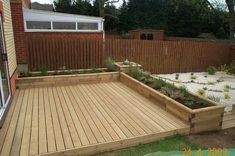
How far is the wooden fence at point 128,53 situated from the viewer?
24.7 feet

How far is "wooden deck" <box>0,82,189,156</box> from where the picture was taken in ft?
9.59

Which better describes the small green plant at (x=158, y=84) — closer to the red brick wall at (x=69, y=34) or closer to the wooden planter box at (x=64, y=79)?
the wooden planter box at (x=64, y=79)

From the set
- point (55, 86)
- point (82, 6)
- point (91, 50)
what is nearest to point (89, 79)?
point (55, 86)

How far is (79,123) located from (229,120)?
286 cm

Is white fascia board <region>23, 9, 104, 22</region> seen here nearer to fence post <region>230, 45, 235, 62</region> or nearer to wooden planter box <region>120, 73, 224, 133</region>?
wooden planter box <region>120, 73, 224, 133</region>

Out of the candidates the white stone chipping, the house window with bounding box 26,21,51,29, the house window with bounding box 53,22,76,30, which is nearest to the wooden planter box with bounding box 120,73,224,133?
the white stone chipping

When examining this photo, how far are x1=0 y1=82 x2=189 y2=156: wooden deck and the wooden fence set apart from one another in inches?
99.9

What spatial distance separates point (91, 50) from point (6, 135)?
210 inches

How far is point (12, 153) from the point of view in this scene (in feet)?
8.91

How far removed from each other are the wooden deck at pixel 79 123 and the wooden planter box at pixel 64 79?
39cm

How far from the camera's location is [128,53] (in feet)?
29.6

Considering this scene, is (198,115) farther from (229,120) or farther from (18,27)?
(18,27)

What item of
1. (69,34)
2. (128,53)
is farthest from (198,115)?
(69,34)

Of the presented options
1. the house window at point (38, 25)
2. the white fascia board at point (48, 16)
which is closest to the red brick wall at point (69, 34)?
the house window at point (38, 25)
